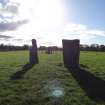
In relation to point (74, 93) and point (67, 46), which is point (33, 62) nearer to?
point (67, 46)

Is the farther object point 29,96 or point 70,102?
point 29,96

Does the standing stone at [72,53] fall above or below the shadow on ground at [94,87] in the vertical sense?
above

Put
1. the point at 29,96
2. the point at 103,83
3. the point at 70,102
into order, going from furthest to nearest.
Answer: the point at 103,83 → the point at 29,96 → the point at 70,102

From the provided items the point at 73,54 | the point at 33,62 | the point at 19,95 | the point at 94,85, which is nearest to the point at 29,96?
the point at 19,95

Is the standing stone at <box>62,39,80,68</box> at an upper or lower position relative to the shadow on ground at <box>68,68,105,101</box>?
upper

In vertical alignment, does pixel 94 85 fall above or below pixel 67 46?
below

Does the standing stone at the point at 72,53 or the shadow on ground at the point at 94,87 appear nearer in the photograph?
the shadow on ground at the point at 94,87

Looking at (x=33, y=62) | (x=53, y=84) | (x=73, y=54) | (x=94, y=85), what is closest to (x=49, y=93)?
(x=53, y=84)

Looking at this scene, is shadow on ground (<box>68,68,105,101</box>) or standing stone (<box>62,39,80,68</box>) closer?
shadow on ground (<box>68,68,105,101</box>)

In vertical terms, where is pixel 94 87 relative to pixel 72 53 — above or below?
below

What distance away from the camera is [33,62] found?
2344 centimetres

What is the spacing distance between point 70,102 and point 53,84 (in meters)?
2.95

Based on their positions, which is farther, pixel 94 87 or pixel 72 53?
pixel 72 53

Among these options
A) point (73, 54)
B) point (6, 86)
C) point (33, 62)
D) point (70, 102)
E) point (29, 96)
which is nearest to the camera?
point (70, 102)
